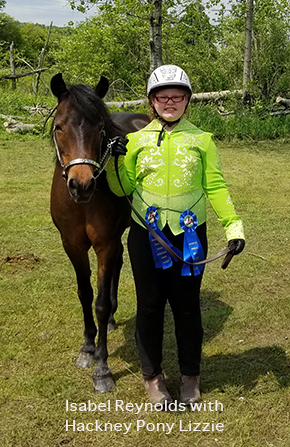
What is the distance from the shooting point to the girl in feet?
8.41

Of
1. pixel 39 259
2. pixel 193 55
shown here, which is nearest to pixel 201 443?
pixel 39 259

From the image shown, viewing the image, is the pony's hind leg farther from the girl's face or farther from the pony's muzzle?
the girl's face

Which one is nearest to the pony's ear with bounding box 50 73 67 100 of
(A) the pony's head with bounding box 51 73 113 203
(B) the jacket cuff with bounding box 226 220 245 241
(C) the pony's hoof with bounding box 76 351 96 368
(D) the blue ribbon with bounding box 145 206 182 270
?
(A) the pony's head with bounding box 51 73 113 203

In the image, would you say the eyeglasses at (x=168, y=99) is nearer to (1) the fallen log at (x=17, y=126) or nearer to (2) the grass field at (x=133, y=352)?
(2) the grass field at (x=133, y=352)

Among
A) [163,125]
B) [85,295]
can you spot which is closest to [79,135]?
[163,125]

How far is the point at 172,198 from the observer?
2584 mm

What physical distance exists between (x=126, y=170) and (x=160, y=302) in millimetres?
767

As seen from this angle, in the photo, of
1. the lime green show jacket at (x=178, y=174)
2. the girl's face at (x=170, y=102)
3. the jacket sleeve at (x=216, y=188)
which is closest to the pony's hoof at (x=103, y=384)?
the lime green show jacket at (x=178, y=174)

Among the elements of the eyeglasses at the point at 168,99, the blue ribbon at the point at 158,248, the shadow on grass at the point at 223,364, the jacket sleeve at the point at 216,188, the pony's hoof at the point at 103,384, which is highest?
the eyeglasses at the point at 168,99

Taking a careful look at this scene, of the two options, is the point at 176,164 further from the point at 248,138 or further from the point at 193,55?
the point at 193,55

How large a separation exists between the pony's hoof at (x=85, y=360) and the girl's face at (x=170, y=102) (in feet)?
5.58

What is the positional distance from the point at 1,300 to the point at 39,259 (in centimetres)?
108

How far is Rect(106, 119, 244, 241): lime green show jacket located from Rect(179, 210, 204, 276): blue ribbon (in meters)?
0.03

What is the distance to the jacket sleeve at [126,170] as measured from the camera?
2.69 metres
